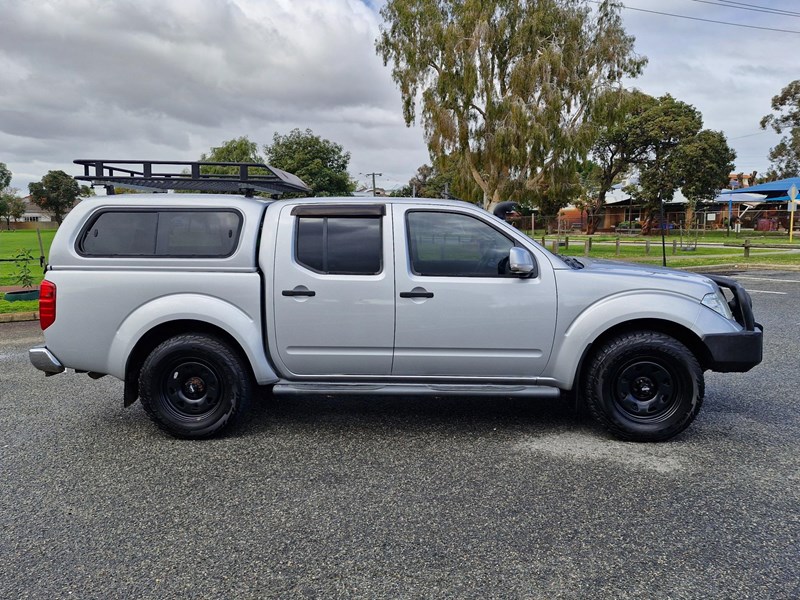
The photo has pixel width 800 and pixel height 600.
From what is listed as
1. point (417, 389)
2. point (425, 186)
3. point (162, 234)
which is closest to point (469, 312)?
point (417, 389)

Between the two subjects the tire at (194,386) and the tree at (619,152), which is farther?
the tree at (619,152)

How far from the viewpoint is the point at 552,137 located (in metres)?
23.4

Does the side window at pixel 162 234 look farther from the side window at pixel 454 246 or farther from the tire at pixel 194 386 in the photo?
the side window at pixel 454 246

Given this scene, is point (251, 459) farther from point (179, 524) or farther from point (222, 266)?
point (222, 266)

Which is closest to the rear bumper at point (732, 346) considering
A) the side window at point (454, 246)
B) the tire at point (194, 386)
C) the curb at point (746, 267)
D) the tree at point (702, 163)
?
the side window at point (454, 246)

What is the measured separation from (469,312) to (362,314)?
0.77 metres

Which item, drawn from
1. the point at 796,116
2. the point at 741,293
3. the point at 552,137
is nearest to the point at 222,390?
the point at 741,293

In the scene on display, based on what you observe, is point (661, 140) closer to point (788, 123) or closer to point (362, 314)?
point (788, 123)

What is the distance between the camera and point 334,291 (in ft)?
13.8

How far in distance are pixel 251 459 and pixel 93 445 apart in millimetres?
1254

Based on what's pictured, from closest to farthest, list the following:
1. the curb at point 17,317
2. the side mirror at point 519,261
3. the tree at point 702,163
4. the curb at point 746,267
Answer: the side mirror at point 519,261 < the curb at point 17,317 < the curb at point 746,267 < the tree at point 702,163

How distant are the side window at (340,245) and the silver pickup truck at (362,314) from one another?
1 centimetres

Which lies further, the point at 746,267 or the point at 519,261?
the point at 746,267

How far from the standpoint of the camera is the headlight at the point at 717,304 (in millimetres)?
→ 4191
